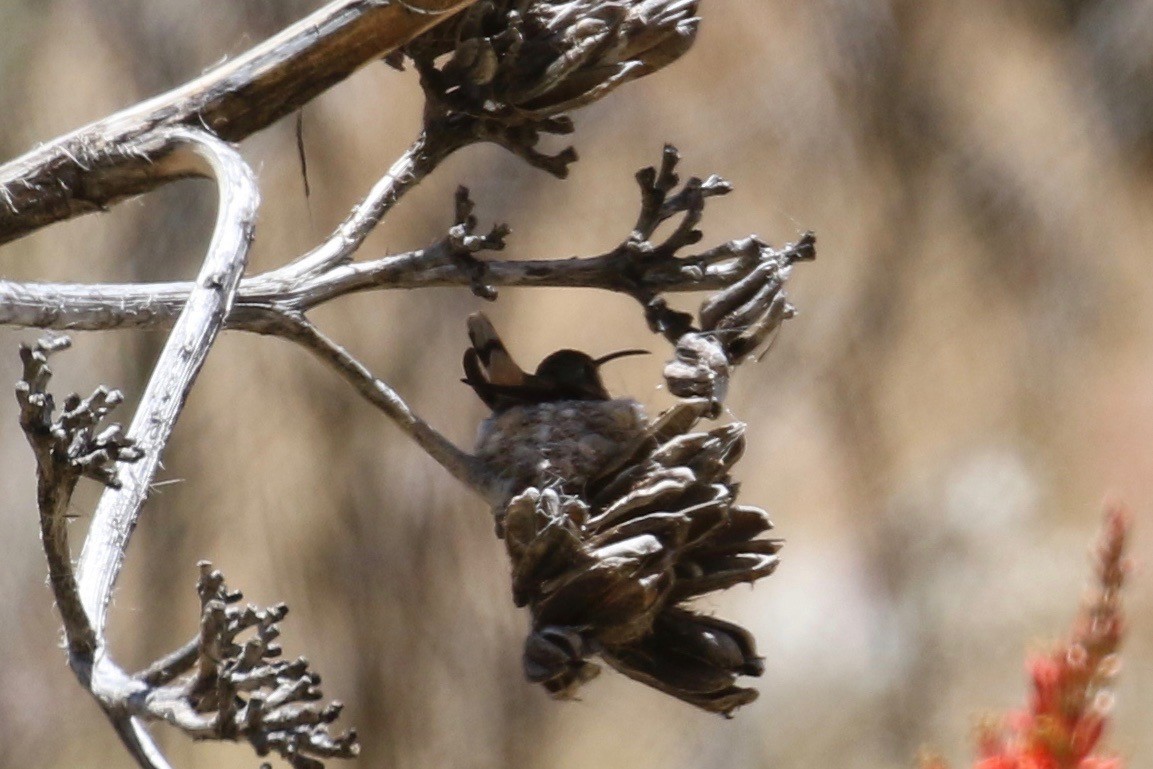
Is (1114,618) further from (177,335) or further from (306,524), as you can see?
(306,524)

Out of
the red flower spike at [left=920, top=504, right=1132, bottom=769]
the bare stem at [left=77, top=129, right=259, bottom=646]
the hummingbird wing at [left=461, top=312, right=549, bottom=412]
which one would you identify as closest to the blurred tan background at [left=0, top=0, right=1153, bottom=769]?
the hummingbird wing at [left=461, top=312, right=549, bottom=412]

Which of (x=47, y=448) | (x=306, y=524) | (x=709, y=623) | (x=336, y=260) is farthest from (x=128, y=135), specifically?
(x=306, y=524)

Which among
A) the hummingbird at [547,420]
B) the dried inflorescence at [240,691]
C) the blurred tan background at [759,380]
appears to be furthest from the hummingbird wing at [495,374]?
the blurred tan background at [759,380]

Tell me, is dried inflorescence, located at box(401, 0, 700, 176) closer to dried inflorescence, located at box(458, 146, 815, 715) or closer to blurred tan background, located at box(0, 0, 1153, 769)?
dried inflorescence, located at box(458, 146, 815, 715)

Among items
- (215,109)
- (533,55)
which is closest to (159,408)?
(215,109)

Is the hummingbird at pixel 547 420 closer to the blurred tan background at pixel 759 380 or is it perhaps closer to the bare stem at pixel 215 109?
the bare stem at pixel 215 109

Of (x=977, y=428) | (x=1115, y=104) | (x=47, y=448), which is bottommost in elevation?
(x=47, y=448)
